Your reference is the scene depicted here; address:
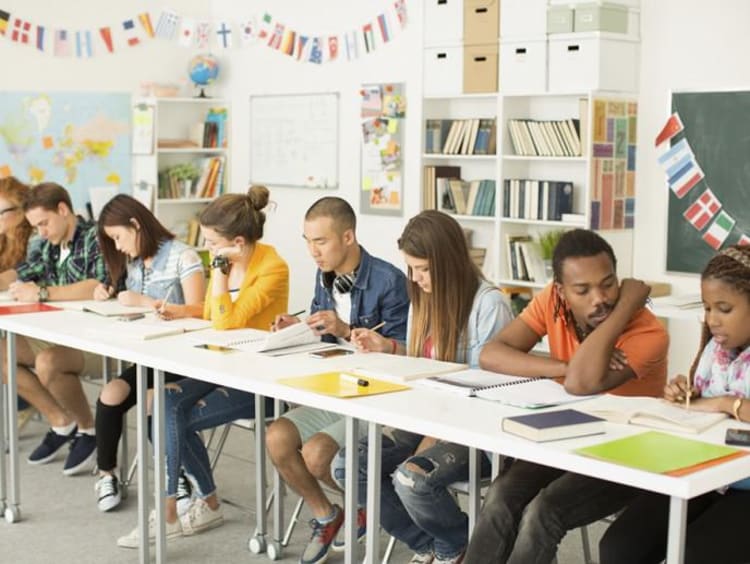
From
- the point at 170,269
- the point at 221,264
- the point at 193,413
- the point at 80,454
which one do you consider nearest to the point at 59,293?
the point at 170,269

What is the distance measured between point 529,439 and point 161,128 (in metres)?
5.79

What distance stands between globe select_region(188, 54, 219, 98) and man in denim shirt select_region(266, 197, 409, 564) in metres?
4.21

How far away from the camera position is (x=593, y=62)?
5.81 meters

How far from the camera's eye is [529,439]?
2.45 m

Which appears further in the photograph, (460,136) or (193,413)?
(460,136)

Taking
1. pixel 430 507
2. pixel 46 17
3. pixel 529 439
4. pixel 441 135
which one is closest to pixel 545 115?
pixel 441 135

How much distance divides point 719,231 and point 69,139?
13.2 feet

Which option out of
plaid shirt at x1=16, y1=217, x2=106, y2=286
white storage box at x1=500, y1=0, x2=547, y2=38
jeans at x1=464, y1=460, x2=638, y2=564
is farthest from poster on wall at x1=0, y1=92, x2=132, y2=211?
jeans at x1=464, y1=460, x2=638, y2=564

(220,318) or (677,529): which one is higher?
(220,318)

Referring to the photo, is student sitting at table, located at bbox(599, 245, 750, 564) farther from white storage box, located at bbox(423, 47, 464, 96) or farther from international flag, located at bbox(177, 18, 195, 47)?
international flag, located at bbox(177, 18, 195, 47)

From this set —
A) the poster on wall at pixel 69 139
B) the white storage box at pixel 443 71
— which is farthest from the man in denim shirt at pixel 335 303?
the poster on wall at pixel 69 139

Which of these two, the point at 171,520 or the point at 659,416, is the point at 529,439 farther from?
the point at 171,520

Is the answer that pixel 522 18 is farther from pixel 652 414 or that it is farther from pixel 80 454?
pixel 652 414

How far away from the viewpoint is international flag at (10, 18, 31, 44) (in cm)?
711
